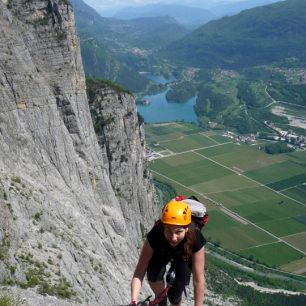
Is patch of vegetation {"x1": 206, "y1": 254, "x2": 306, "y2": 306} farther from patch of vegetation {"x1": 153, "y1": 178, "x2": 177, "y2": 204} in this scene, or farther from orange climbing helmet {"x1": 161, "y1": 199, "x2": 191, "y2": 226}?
orange climbing helmet {"x1": 161, "y1": 199, "x2": 191, "y2": 226}

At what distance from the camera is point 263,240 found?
116m

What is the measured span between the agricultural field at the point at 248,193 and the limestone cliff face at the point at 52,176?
192ft

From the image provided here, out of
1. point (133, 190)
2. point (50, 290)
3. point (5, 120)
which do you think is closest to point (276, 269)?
point (133, 190)

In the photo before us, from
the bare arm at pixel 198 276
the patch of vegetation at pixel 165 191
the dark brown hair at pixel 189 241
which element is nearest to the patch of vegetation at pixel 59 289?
the bare arm at pixel 198 276

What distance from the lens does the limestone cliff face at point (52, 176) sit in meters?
26.7

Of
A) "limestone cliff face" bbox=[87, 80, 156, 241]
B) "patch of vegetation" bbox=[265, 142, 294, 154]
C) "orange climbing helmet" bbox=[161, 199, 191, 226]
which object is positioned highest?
"orange climbing helmet" bbox=[161, 199, 191, 226]

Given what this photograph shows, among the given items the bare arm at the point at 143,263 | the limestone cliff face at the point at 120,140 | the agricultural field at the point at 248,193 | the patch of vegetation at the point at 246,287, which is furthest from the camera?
the agricultural field at the point at 248,193

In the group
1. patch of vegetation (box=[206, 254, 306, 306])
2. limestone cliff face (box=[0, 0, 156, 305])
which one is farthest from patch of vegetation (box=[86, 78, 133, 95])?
patch of vegetation (box=[206, 254, 306, 306])

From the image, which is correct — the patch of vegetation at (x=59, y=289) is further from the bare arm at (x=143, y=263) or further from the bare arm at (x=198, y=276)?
the bare arm at (x=198, y=276)

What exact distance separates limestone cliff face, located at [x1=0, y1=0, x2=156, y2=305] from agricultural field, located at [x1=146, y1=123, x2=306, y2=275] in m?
58.6

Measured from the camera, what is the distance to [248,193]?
149500mm

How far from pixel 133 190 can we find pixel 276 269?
1972 inches

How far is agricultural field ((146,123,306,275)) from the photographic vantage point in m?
113

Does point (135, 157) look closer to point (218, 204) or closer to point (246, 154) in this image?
point (218, 204)
